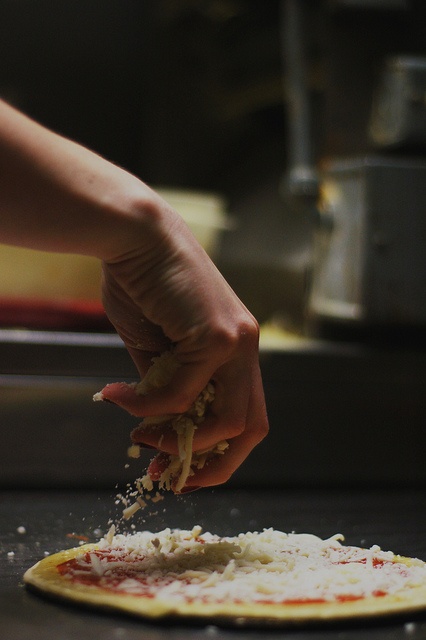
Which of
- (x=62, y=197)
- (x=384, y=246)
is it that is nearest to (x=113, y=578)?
(x=62, y=197)

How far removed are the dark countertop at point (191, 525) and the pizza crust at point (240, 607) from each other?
1cm

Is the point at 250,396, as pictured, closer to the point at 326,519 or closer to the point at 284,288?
the point at 326,519

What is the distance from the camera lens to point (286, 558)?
1.24m

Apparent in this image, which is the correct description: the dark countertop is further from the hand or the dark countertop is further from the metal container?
the metal container

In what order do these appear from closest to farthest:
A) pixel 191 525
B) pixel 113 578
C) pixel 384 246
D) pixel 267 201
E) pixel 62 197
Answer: pixel 62 197 < pixel 113 578 < pixel 191 525 < pixel 384 246 < pixel 267 201

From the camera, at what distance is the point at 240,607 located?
39.9 inches

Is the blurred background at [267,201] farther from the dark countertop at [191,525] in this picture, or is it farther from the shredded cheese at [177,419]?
the shredded cheese at [177,419]

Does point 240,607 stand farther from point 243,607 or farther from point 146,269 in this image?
point 146,269

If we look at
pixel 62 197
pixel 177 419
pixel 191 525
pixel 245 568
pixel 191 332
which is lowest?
pixel 191 525

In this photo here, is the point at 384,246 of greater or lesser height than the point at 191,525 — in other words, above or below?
above

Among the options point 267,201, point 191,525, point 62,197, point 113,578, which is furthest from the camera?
point 267,201

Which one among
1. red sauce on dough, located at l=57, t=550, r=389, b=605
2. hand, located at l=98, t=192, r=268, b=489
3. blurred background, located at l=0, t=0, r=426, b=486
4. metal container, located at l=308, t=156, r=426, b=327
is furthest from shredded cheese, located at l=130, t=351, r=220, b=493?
metal container, located at l=308, t=156, r=426, b=327

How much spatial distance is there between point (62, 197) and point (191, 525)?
2.77 feet

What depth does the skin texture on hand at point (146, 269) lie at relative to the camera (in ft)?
3.26
